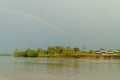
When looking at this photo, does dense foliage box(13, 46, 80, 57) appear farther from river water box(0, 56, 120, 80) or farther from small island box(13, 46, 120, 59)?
river water box(0, 56, 120, 80)

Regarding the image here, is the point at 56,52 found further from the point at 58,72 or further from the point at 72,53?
the point at 58,72

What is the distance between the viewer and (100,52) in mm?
122125

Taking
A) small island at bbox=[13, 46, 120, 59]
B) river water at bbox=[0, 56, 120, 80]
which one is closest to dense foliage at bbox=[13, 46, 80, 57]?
small island at bbox=[13, 46, 120, 59]

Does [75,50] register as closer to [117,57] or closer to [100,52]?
[100,52]

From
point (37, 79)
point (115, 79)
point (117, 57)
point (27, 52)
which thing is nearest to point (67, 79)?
point (37, 79)

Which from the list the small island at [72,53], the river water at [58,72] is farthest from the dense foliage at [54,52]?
the river water at [58,72]

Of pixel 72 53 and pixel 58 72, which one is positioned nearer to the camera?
pixel 58 72

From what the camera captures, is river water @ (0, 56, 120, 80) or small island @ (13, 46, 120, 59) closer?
river water @ (0, 56, 120, 80)

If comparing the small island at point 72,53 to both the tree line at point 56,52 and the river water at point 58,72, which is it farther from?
the river water at point 58,72

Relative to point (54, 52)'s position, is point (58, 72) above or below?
below

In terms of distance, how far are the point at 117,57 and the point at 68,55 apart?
1985 centimetres

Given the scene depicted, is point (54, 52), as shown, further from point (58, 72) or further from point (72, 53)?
point (58, 72)

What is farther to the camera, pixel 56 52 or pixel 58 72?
pixel 56 52

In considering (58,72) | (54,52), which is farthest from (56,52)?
(58,72)
